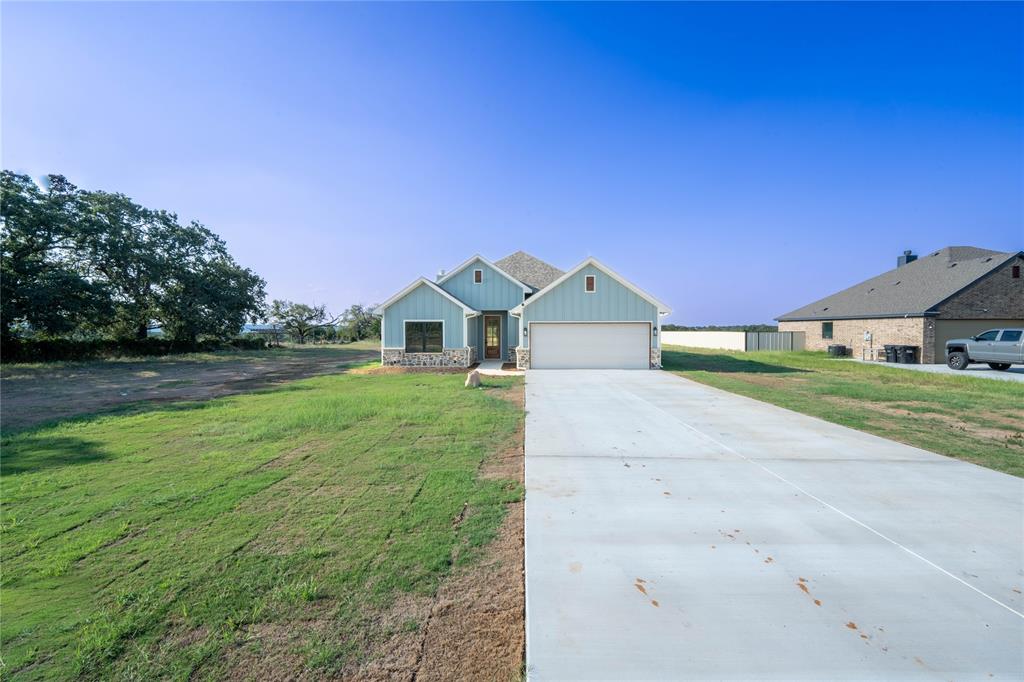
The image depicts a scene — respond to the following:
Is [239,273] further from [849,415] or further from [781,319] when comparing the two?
[781,319]

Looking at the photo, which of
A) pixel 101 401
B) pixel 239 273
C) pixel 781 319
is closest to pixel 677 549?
pixel 101 401

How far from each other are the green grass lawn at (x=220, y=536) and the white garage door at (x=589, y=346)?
10646 millimetres

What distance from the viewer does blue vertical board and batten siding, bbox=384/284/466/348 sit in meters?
18.8

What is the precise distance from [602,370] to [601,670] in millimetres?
15177

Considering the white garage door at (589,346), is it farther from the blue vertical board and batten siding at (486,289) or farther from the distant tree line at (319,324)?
the distant tree line at (319,324)

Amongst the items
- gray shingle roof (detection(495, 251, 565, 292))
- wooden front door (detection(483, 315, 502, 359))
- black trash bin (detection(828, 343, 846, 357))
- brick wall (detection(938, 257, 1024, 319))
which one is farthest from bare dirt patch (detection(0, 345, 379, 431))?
brick wall (detection(938, 257, 1024, 319))

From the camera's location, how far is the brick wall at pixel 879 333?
19.9 meters

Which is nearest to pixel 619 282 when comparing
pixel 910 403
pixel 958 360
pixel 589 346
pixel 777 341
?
pixel 589 346

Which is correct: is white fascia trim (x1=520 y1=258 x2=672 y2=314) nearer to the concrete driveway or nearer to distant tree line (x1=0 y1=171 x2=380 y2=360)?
the concrete driveway

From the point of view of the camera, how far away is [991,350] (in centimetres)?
1630

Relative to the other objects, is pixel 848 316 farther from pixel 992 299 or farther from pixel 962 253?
pixel 962 253

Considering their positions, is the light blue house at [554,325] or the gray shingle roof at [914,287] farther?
the gray shingle roof at [914,287]

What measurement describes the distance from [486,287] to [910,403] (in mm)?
16301

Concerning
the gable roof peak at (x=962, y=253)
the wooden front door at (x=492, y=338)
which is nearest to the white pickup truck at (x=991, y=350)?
the gable roof peak at (x=962, y=253)
